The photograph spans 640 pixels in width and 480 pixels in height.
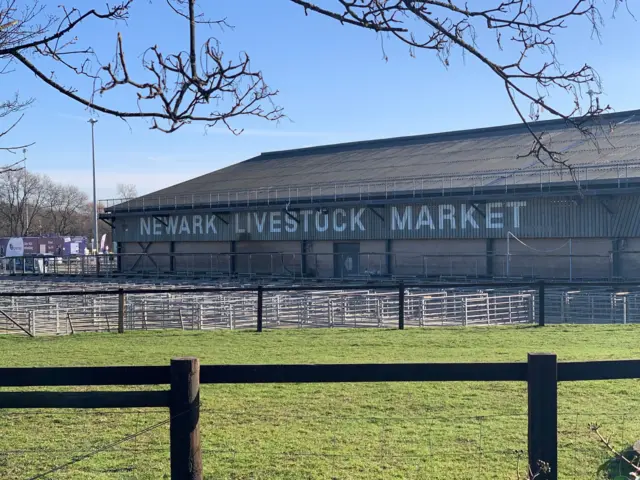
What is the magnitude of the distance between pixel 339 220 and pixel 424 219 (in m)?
6.67

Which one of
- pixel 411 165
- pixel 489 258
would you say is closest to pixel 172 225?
pixel 411 165

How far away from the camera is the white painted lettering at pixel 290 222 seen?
5222 cm

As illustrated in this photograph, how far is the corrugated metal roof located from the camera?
42156 millimetres

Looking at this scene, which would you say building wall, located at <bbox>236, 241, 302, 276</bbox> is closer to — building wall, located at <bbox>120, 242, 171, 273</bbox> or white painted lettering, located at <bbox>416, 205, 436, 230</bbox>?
building wall, located at <bbox>120, 242, 171, 273</bbox>

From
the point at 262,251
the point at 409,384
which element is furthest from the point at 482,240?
the point at 409,384

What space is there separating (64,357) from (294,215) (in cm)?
3896

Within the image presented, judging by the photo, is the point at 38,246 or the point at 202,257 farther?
the point at 38,246

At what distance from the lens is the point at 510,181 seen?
1657 inches

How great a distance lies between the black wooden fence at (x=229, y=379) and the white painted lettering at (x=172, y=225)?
5730 centimetres

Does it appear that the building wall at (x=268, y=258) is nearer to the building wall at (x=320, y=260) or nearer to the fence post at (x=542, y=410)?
the building wall at (x=320, y=260)

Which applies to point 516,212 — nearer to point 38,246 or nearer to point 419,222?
point 419,222

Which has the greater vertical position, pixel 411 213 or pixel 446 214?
pixel 411 213

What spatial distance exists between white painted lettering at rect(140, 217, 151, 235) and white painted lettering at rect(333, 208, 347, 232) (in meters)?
20.0

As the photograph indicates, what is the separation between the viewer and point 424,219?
150ft
